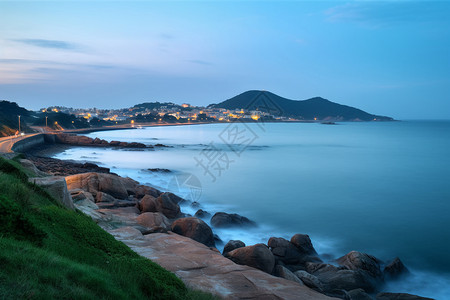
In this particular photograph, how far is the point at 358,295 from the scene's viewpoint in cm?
900

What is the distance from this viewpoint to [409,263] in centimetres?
1292

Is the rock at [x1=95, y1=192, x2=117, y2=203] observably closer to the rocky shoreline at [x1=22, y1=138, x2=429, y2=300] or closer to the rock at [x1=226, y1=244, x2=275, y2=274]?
the rocky shoreline at [x1=22, y1=138, x2=429, y2=300]

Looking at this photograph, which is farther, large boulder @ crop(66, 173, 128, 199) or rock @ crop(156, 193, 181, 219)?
large boulder @ crop(66, 173, 128, 199)

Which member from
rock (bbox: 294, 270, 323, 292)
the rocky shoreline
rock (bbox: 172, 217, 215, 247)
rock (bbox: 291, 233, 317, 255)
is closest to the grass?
the rocky shoreline

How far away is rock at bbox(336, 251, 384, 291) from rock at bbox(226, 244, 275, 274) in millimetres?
2811

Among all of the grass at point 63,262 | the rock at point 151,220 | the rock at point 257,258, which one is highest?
the grass at point 63,262

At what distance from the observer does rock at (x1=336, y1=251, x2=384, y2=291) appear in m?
10.4

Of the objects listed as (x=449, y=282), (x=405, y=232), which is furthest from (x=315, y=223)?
(x=449, y=282)

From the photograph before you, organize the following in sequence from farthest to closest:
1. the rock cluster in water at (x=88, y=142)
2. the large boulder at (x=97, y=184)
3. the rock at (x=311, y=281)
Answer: the rock cluster in water at (x=88, y=142), the large boulder at (x=97, y=184), the rock at (x=311, y=281)

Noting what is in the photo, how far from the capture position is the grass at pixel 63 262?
3.94 m

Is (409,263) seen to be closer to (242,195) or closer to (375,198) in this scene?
(375,198)

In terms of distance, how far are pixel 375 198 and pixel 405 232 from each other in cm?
705

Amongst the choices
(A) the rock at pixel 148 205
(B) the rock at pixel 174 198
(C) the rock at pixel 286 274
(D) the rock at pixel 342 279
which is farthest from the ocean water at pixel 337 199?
(C) the rock at pixel 286 274

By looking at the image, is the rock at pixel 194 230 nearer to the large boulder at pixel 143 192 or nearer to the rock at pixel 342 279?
the rock at pixel 342 279
